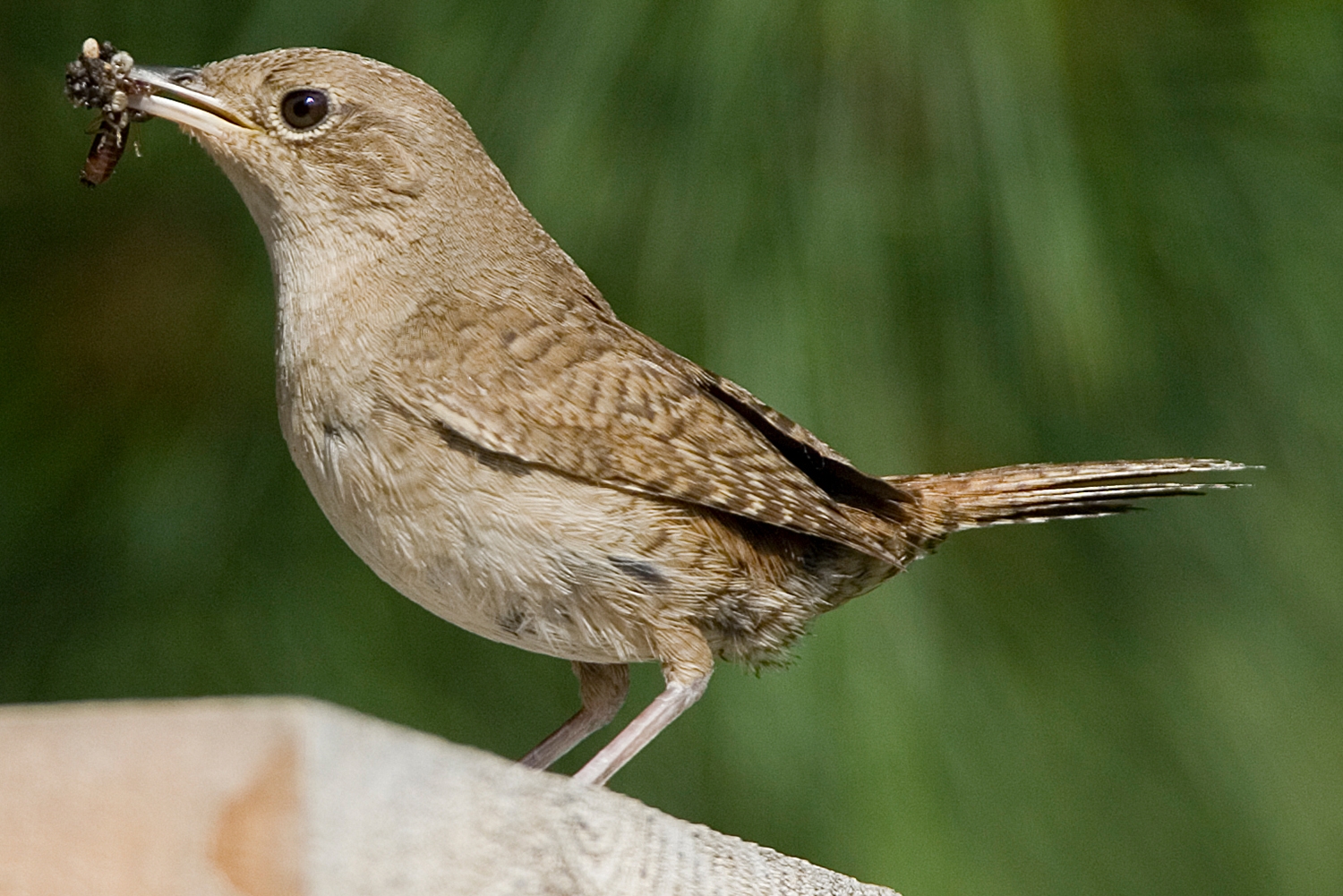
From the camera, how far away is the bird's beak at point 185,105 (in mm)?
1979

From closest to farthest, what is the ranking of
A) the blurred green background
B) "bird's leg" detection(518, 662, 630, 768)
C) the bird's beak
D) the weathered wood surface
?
1. the weathered wood surface
2. the bird's beak
3. "bird's leg" detection(518, 662, 630, 768)
4. the blurred green background

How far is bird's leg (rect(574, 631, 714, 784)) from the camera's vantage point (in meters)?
1.86

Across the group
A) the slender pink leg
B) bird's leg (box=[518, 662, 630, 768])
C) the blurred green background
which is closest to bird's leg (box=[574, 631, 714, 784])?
the slender pink leg

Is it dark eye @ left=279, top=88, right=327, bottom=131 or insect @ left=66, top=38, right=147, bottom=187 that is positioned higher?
dark eye @ left=279, top=88, right=327, bottom=131

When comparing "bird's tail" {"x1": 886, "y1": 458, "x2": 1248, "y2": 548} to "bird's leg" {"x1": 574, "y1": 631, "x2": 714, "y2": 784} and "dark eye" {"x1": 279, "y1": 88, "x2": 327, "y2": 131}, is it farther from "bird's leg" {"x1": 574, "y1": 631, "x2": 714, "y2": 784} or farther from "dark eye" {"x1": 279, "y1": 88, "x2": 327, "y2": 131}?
"dark eye" {"x1": 279, "y1": 88, "x2": 327, "y2": 131}

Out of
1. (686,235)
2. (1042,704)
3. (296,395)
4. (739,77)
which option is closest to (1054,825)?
(1042,704)

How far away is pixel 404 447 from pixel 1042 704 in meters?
1.29

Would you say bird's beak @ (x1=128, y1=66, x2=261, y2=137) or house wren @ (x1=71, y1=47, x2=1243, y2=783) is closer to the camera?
house wren @ (x1=71, y1=47, x2=1243, y2=783)

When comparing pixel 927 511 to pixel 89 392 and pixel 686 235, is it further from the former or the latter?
pixel 89 392

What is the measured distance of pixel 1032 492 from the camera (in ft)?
7.03

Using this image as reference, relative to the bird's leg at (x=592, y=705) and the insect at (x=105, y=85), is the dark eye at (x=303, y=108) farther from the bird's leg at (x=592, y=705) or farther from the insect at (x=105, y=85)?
the bird's leg at (x=592, y=705)

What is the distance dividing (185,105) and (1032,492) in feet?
3.90

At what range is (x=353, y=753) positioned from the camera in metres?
1.01

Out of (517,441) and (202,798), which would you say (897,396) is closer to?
(517,441)
